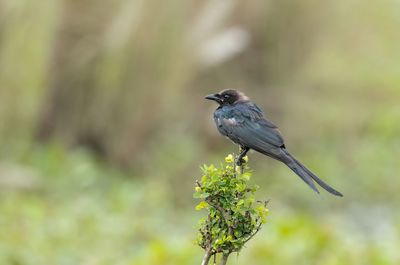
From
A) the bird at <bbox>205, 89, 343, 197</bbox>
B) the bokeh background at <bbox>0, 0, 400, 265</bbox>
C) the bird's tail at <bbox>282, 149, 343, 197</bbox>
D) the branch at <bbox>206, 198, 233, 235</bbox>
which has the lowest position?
the branch at <bbox>206, 198, 233, 235</bbox>

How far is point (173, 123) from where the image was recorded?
44.1ft

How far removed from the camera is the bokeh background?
9906 millimetres

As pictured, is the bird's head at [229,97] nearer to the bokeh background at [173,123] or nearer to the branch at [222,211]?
the branch at [222,211]

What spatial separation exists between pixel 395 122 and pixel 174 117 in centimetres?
363

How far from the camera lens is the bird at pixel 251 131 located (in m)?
4.92

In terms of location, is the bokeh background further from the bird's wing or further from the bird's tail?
the bird's tail

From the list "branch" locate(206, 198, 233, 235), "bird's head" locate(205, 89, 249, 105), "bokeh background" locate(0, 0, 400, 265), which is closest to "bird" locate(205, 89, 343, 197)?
"bird's head" locate(205, 89, 249, 105)

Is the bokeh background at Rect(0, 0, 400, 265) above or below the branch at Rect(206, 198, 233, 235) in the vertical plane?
above

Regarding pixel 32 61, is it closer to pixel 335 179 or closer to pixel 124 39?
pixel 124 39

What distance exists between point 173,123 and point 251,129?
835cm

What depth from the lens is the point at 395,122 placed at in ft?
50.9

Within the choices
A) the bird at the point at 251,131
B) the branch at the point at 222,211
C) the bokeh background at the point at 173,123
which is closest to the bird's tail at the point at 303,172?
the bird at the point at 251,131

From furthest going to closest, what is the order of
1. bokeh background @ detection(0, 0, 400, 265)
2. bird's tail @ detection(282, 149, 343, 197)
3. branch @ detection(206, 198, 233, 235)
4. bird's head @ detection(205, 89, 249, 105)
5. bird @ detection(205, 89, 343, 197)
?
1. bokeh background @ detection(0, 0, 400, 265)
2. bird's head @ detection(205, 89, 249, 105)
3. bird @ detection(205, 89, 343, 197)
4. bird's tail @ detection(282, 149, 343, 197)
5. branch @ detection(206, 198, 233, 235)

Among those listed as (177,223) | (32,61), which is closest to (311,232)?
(177,223)
